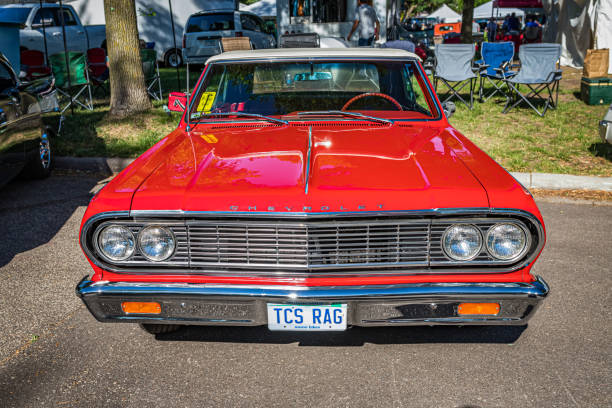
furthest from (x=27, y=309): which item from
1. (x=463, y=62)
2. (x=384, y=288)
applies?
(x=463, y=62)

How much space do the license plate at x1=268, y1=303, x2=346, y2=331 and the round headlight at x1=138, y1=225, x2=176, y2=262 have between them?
1.79 ft

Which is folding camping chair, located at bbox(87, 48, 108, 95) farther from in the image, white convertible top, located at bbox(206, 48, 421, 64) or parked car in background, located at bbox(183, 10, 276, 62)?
white convertible top, located at bbox(206, 48, 421, 64)

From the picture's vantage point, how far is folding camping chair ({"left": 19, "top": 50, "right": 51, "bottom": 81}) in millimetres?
9562

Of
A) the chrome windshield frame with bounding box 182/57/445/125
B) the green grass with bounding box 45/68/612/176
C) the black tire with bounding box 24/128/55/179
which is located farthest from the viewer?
the green grass with bounding box 45/68/612/176

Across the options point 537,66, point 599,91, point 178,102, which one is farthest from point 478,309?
point 599,91

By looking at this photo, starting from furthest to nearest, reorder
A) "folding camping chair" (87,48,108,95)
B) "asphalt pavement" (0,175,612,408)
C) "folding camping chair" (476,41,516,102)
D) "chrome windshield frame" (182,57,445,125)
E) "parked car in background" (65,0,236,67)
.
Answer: "parked car in background" (65,0,236,67)
"folding camping chair" (87,48,108,95)
"folding camping chair" (476,41,516,102)
"chrome windshield frame" (182,57,445,125)
"asphalt pavement" (0,175,612,408)

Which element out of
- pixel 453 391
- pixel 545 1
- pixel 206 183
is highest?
pixel 545 1

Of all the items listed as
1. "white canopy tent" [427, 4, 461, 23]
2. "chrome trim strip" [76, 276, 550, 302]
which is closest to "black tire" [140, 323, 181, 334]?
"chrome trim strip" [76, 276, 550, 302]

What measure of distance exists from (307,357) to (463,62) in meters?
8.28

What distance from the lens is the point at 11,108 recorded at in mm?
5043

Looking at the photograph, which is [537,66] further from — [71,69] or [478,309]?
[71,69]

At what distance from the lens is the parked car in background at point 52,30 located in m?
12.6

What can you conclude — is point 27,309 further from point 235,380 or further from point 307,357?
point 307,357

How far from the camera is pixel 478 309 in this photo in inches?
92.3
